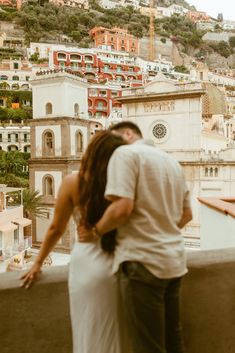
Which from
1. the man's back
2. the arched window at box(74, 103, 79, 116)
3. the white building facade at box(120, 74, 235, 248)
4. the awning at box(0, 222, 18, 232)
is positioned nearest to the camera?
the man's back

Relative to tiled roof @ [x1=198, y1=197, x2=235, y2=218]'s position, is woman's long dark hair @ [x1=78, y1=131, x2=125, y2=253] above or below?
above

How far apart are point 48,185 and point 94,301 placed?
19.9 meters

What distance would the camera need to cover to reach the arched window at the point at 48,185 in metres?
21.3

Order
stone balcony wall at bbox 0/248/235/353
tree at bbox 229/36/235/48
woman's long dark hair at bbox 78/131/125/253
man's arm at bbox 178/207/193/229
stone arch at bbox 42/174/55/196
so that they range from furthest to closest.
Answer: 1. tree at bbox 229/36/235/48
2. stone arch at bbox 42/174/55/196
3. stone balcony wall at bbox 0/248/235/353
4. man's arm at bbox 178/207/193/229
5. woman's long dark hair at bbox 78/131/125/253

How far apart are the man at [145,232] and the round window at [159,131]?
67.9ft

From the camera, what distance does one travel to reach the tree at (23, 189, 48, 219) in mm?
20125

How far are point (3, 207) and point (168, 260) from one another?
17.6m

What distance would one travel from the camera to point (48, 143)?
2142 cm

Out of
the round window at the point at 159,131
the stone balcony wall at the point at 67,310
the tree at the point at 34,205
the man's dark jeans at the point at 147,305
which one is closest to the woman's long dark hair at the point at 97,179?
the man's dark jeans at the point at 147,305

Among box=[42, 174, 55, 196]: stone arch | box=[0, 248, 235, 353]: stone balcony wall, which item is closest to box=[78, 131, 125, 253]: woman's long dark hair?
box=[0, 248, 235, 353]: stone balcony wall

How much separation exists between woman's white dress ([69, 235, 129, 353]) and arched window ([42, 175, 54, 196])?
19.6m

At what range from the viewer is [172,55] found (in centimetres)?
9244

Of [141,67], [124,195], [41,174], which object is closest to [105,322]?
[124,195]

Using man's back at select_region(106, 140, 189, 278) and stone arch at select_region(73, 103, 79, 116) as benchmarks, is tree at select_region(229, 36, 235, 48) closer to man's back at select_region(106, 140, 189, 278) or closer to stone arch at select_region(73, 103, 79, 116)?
stone arch at select_region(73, 103, 79, 116)
